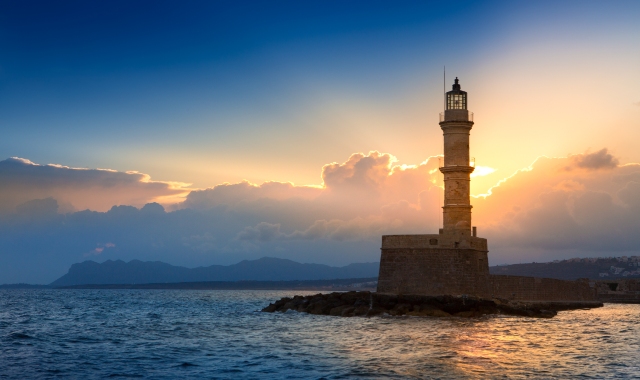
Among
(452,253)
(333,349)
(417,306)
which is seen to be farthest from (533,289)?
(333,349)

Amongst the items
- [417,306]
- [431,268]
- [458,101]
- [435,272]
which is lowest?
[417,306]

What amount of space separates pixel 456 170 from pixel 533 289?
930 cm

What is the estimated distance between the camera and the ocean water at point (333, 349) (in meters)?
18.5

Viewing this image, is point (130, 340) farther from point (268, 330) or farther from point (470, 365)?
point (470, 365)

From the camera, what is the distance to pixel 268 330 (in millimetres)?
30109

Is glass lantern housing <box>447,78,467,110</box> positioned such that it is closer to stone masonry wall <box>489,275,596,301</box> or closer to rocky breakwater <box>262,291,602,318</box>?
stone masonry wall <box>489,275,596,301</box>

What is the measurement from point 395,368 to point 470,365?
2285 mm

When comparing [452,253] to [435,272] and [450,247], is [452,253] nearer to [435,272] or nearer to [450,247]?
[450,247]

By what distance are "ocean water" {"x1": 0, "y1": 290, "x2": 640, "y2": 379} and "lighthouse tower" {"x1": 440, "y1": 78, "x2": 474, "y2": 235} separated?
6996 mm

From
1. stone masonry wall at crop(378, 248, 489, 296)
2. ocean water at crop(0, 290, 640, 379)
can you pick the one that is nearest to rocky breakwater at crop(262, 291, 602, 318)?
stone masonry wall at crop(378, 248, 489, 296)

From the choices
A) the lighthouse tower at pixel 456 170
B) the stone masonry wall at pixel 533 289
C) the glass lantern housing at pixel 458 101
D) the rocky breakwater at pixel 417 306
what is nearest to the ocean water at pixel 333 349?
the rocky breakwater at pixel 417 306

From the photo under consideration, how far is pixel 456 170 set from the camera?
3897 centimetres

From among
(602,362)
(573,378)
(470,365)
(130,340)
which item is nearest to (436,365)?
(470,365)

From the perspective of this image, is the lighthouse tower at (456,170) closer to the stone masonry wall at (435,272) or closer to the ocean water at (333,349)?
the stone masonry wall at (435,272)
